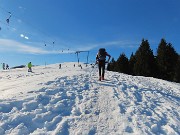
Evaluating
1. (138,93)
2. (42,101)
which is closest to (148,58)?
(138,93)

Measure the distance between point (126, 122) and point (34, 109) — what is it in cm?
323

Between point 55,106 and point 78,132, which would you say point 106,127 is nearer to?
point 78,132

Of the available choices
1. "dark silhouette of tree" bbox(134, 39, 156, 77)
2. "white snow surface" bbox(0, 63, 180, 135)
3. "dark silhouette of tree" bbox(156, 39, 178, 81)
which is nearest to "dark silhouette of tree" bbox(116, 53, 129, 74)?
"dark silhouette of tree" bbox(134, 39, 156, 77)

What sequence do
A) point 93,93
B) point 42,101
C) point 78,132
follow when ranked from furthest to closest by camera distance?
point 93,93
point 42,101
point 78,132

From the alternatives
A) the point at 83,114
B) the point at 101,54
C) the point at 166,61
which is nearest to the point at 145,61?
the point at 166,61

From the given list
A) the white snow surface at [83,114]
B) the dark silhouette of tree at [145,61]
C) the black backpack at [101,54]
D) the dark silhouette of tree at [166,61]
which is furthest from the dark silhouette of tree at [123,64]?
the white snow surface at [83,114]

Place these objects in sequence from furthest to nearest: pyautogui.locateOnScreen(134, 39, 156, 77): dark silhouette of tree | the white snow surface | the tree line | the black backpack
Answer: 1. pyautogui.locateOnScreen(134, 39, 156, 77): dark silhouette of tree
2. the tree line
3. the black backpack
4. the white snow surface

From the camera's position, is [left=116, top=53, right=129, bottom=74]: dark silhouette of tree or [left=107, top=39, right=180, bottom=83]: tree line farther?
[left=116, top=53, right=129, bottom=74]: dark silhouette of tree

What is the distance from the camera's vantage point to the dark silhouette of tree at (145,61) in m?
61.5

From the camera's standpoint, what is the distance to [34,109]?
9.25 meters

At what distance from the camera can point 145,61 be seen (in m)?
62.7

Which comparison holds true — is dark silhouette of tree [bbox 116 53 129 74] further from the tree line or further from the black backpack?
the black backpack

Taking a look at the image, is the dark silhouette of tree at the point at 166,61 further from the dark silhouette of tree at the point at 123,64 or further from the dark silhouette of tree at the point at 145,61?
the dark silhouette of tree at the point at 123,64

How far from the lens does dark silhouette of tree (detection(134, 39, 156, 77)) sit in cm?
6150
